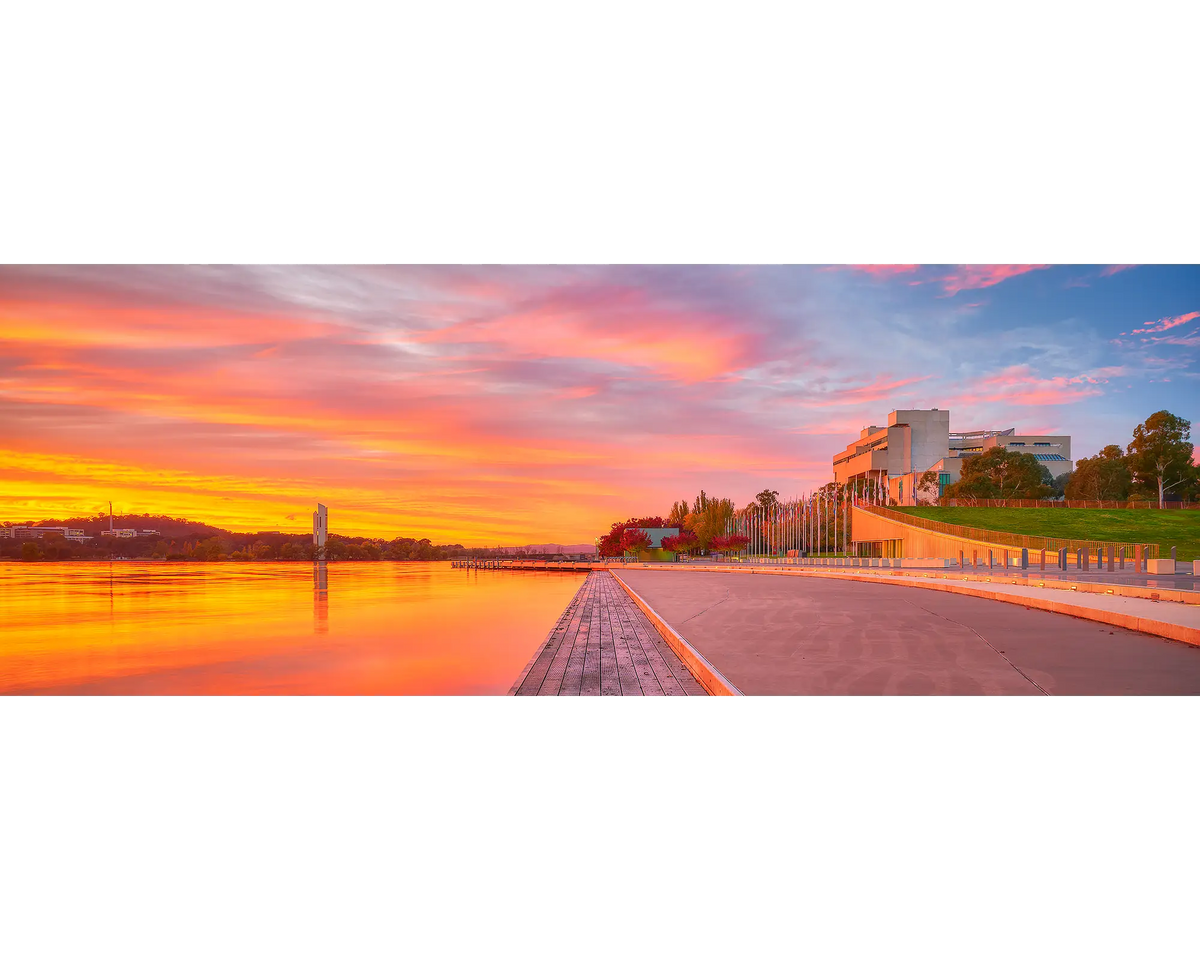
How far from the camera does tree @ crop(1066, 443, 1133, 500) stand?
208 ft

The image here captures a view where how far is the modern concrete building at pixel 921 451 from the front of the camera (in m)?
88.6

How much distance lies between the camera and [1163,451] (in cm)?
5272

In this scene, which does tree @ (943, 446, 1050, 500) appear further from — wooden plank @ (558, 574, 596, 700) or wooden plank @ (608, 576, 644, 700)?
wooden plank @ (558, 574, 596, 700)

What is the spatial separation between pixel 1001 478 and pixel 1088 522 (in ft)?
57.0

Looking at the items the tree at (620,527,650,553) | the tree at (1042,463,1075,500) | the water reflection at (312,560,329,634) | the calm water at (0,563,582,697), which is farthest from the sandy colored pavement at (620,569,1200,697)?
the tree at (1042,463,1075,500)

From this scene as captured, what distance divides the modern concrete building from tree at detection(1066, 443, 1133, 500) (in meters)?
19.1

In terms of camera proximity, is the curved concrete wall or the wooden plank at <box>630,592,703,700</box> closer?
the wooden plank at <box>630,592,703,700</box>

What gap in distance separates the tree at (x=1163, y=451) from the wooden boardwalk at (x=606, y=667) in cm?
5594
